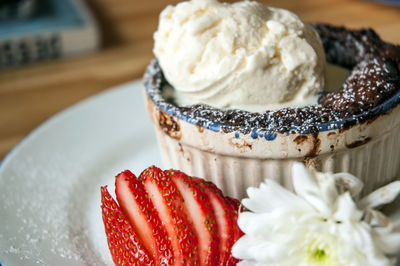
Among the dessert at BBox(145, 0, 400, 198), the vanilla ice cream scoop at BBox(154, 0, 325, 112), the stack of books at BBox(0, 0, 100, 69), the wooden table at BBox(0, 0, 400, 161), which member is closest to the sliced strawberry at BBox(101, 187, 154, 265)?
the dessert at BBox(145, 0, 400, 198)

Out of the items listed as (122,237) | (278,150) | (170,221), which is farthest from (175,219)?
(278,150)

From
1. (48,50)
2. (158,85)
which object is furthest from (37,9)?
(158,85)

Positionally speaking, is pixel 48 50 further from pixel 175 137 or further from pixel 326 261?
pixel 326 261

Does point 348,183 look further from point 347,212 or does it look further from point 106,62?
point 106,62

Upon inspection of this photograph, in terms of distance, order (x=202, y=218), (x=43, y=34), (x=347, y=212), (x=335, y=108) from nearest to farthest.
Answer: (x=347, y=212), (x=202, y=218), (x=335, y=108), (x=43, y=34)

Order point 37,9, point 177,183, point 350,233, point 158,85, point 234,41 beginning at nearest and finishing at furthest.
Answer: point 350,233
point 177,183
point 234,41
point 158,85
point 37,9

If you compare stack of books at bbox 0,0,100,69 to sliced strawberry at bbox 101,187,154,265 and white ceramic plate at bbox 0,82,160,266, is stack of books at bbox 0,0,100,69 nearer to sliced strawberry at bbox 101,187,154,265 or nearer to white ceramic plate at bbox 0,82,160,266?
white ceramic plate at bbox 0,82,160,266

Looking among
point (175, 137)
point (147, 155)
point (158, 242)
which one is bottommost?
point (147, 155)
